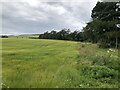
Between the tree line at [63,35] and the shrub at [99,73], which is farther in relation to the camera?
the tree line at [63,35]

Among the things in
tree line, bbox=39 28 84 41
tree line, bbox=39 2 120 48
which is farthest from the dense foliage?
tree line, bbox=39 28 84 41

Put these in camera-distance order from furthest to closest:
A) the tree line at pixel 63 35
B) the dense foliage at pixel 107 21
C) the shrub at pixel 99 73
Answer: the tree line at pixel 63 35
the dense foliage at pixel 107 21
the shrub at pixel 99 73

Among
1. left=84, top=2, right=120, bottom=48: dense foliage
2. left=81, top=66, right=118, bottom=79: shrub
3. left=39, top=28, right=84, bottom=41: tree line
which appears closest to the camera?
left=81, top=66, right=118, bottom=79: shrub

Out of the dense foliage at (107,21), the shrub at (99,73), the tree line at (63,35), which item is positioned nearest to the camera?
the shrub at (99,73)

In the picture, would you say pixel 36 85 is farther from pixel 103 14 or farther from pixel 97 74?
pixel 103 14

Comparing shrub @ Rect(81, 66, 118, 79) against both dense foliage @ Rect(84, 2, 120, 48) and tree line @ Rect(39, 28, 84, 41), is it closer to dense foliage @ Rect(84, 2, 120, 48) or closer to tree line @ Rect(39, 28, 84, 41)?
dense foliage @ Rect(84, 2, 120, 48)

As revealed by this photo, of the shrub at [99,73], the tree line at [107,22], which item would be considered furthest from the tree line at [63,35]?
the shrub at [99,73]

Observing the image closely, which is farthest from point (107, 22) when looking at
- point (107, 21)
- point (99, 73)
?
point (99, 73)

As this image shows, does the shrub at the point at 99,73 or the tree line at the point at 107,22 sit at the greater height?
the tree line at the point at 107,22

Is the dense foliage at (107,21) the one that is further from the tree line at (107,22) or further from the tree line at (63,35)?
the tree line at (63,35)

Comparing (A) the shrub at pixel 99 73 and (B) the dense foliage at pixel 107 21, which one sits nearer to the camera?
(A) the shrub at pixel 99 73

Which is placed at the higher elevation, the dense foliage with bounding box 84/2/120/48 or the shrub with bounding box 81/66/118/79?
the dense foliage with bounding box 84/2/120/48

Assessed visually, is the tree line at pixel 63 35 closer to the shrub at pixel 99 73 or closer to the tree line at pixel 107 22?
the tree line at pixel 107 22

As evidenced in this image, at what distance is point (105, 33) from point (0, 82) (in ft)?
122
